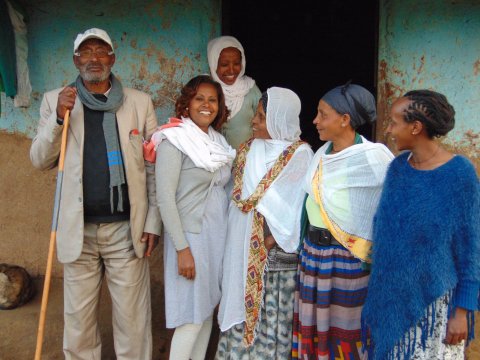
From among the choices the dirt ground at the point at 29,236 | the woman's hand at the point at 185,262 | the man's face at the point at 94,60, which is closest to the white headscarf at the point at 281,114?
the woman's hand at the point at 185,262

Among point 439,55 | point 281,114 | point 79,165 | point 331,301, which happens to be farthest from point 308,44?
point 331,301

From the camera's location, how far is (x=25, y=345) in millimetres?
3752

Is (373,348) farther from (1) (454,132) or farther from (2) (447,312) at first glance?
(1) (454,132)

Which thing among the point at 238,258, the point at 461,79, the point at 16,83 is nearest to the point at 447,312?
the point at 238,258

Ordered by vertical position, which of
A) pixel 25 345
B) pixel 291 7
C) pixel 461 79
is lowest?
pixel 25 345

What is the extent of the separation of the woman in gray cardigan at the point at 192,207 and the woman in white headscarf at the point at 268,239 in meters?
0.11

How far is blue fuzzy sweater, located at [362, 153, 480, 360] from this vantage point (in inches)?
84.0

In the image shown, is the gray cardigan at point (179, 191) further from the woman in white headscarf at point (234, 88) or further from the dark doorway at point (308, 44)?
the dark doorway at point (308, 44)

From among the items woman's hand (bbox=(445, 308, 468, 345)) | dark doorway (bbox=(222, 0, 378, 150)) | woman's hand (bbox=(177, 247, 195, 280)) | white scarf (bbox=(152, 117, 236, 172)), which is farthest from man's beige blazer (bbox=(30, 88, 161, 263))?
dark doorway (bbox=(222, 0, 378, 150))

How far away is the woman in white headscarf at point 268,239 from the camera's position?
9.20 feet

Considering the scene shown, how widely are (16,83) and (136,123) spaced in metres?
1.46

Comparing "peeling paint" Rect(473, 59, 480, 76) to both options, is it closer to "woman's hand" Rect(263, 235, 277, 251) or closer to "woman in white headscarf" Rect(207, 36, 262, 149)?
"woman in white headscarf" Rect(207, 36, 262, 149)

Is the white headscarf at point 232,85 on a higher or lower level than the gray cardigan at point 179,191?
higher

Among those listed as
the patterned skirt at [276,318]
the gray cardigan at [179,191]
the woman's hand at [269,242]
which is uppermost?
the gray cardigan at [179,191]
